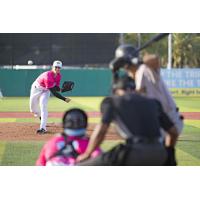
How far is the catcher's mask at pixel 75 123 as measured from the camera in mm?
4242

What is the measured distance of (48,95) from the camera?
25.5ft

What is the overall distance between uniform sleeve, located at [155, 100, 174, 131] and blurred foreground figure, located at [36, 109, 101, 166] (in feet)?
1.74

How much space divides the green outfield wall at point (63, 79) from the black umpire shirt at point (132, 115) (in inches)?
84.8

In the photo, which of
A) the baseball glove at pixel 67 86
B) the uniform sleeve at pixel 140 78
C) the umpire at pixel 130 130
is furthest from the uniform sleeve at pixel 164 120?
the baseball glove at pixel 67 86

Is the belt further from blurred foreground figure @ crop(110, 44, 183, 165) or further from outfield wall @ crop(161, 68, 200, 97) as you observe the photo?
outfield wall @ crop(161, 68, 200, 97)

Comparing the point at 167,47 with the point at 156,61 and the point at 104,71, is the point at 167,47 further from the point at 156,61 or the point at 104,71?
the point at 156,61

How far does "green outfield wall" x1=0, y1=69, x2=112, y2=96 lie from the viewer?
6.50m

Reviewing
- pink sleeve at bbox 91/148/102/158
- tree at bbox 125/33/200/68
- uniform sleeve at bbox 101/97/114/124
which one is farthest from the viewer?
tree at bbox 125/33/200/68

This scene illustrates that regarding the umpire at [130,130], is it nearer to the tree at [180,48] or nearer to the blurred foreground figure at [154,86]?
the blurred foreground figure at [154,86]

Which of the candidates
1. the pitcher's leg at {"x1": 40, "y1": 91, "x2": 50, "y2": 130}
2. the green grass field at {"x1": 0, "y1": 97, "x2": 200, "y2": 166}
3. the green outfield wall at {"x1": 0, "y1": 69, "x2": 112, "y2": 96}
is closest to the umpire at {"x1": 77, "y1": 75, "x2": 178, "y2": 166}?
the green grass field at {"x1": 0, "y1": 97, "x2": 200, "y2": 166}

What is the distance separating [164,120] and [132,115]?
0.36 m

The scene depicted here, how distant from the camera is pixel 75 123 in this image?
425 centimetres

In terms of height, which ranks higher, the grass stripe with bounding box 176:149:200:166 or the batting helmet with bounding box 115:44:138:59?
the batting helmet with bounding box 115:44:138:59
